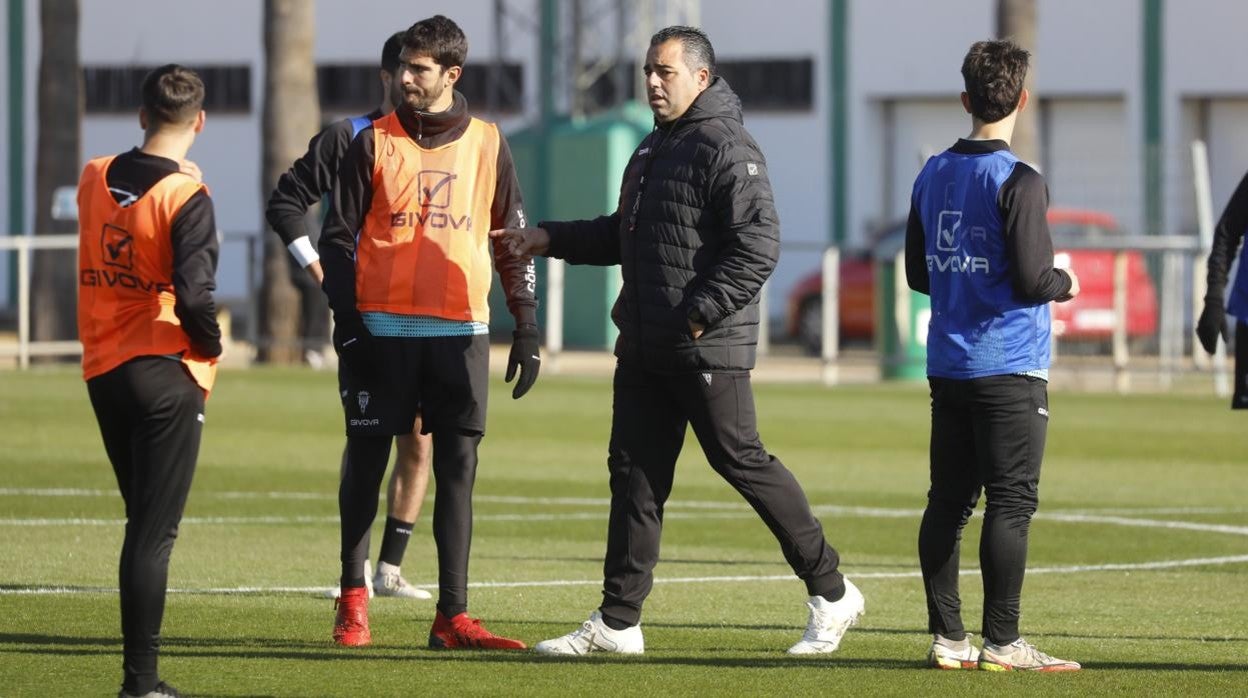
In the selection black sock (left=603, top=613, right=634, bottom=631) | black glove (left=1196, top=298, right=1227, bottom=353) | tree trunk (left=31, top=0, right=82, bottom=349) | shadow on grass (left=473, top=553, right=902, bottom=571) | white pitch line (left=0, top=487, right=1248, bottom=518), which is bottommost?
shadow on grass (left=473, top=553, right=902, bottom=571)

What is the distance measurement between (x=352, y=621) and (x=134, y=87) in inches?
1385

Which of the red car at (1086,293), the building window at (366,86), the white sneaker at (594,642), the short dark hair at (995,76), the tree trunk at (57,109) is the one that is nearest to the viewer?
the short dark hair at (995,76)

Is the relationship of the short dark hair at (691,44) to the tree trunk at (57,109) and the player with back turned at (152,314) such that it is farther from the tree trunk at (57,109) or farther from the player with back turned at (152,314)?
the tree trunk at (57,109)

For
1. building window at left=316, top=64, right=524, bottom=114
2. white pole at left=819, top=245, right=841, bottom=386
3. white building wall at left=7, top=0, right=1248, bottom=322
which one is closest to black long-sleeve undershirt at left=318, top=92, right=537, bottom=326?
white pole at left=819, top=245, right=841, bottom=386

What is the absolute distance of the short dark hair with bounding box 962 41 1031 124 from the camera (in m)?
7.23

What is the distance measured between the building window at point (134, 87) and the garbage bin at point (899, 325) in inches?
734

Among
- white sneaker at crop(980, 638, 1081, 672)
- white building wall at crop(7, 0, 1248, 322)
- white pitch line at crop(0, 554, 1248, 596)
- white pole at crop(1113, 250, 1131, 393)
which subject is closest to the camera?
white sneaker at crop(980, 638, 1081, 672)

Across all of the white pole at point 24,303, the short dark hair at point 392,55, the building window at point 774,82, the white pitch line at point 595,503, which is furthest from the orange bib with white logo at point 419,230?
the building window at point 774,82

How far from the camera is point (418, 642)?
811cm

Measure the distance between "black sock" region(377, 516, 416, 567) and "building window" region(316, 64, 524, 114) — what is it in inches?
1167

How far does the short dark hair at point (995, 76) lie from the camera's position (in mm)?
7227

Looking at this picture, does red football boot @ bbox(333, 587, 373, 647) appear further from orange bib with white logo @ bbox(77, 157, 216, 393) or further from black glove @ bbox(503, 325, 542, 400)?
orange bib with white logo @ bbox(77, 157, 216, 393)

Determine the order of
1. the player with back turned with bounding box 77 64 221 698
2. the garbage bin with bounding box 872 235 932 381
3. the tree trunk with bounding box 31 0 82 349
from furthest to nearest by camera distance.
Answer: the tree trunk with bounding box 31 0 82 349
the garbage bin with bounding box 872 235 932 381
the player with back turned with bounding box 77 64 221 698

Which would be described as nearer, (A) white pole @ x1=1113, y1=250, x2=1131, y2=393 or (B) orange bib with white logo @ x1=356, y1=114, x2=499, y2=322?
(B) orange bib with white logo @ x1=356, y1=114, x2=499, y2=322
